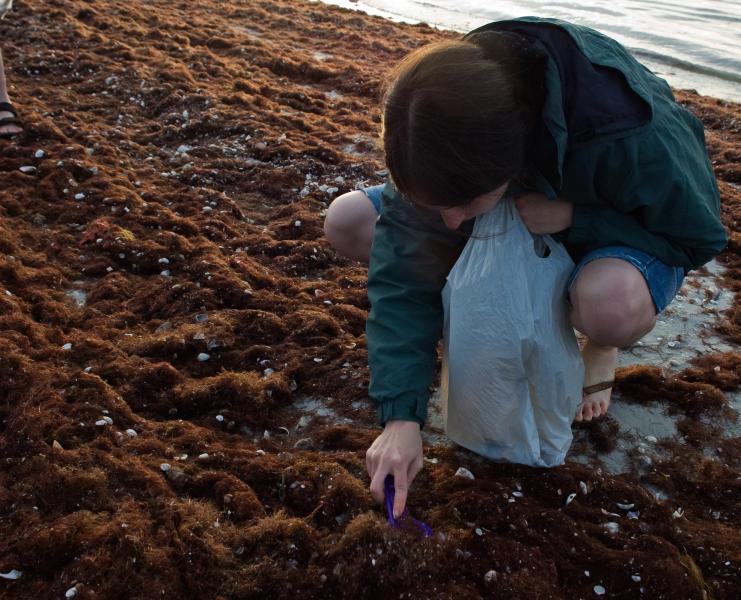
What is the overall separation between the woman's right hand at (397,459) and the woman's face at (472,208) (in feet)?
1.78

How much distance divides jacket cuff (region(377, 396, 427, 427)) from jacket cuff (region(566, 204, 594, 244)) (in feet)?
2.06

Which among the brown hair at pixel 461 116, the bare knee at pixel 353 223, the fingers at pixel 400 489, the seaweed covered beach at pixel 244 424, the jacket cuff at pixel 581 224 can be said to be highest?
the brown hair at pixel 461 116

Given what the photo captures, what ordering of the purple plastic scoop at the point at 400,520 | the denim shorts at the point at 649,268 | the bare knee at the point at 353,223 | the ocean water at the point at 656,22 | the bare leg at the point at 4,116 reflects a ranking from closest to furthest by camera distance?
the purple plastic scoop at the point at 400,520 < the denim shorts at the point at 649,268 < the bare knee at the point at 353,223 < the bare leg at the point at 4,116 < the ocean water at the point at 656,22

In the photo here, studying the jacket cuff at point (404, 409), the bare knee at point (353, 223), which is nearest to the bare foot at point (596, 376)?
the jacket cuff at point (404, 409)

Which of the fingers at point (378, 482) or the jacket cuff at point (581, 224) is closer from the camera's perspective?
the fingers at point (378, 482)

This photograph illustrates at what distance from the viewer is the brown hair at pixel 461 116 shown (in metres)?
1.52

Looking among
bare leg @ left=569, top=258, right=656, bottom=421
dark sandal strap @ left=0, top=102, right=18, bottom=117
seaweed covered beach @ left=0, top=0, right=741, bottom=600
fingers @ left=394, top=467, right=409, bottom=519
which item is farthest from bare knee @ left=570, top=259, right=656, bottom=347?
dark sandal strap @ left=0, top=102, right=18, bottom=117

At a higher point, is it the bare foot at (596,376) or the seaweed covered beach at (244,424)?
the bare foot at (596,376)

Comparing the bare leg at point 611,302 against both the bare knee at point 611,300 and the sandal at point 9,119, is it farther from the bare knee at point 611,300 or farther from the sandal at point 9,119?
the sandal at point 9,119

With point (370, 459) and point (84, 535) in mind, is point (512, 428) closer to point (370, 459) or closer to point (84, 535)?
point (370, 459)

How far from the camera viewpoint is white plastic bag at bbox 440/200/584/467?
190 centimetres

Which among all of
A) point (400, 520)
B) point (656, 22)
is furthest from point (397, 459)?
point (656, 22)

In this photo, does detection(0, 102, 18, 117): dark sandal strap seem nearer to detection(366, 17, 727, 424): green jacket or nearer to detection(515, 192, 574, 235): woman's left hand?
detection(366, 17, 727, 424): green jacket

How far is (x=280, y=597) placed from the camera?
172 centimetres
